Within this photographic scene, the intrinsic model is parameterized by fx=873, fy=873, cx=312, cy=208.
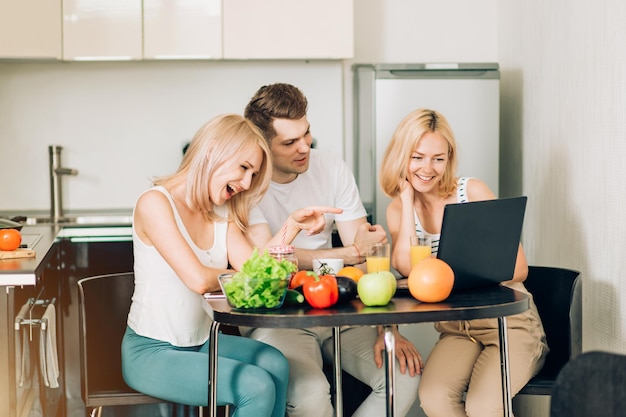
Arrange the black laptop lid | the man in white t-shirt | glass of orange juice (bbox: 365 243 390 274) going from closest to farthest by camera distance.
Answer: the black laptop lid, glass of orange juice (bbox: 365 243 390 274), the man in white t-shirt

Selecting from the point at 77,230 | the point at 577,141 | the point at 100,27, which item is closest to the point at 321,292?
the point at 577,141

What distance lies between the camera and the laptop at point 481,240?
219 centimetres

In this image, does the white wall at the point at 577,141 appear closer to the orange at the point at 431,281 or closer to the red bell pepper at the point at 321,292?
the orange at the point at 431,281

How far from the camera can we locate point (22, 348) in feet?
9.37

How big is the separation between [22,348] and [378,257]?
129 centimetres

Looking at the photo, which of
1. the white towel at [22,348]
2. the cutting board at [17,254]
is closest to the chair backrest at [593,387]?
the white towel at [22,348]

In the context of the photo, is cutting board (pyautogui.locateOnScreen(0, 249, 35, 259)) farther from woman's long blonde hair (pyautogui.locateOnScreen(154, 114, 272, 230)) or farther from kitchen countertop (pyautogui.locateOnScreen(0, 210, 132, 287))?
woman's long blonde hair (pyautogui.locateOnScreen(154, 114, 272, 230))

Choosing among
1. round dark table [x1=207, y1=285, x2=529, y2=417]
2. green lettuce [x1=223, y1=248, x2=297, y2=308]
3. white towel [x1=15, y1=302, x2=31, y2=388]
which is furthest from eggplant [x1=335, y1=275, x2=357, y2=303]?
white towel [x1=15, y1=302, x2=31, y2=388]

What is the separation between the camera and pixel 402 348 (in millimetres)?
2672

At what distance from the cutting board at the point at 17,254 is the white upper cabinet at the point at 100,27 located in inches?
52.6

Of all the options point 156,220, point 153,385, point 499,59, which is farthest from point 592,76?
point 153,385

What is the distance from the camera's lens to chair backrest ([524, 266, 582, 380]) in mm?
2613

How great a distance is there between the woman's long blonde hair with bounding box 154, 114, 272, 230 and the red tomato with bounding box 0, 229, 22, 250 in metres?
0.52

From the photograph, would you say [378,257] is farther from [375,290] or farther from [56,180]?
[56,180]
